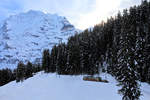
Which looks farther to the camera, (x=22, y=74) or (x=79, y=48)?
(x=22, y=74)

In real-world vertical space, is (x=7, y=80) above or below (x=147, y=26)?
below

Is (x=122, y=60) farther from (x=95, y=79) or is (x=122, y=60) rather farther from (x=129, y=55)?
(x=95, y=79)

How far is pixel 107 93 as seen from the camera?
116 ft

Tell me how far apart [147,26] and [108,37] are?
70.6ft

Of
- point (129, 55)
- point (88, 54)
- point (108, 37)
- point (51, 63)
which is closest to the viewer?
point (129, 55)

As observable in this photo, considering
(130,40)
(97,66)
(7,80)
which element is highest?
(130,40)

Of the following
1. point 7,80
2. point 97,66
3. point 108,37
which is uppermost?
point 108,37

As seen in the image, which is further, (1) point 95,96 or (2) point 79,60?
(2) point 79,60

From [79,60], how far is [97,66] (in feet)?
24.3

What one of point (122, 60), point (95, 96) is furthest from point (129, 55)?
point (95, 96)

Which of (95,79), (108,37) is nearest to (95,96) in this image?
(95,79)

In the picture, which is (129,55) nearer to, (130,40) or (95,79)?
(130,40)

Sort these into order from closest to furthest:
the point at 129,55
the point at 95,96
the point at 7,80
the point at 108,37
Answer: the point at 129,55
the point at 95,96
the point at 108,37
the point at 7,80

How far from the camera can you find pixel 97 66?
61656 mm
